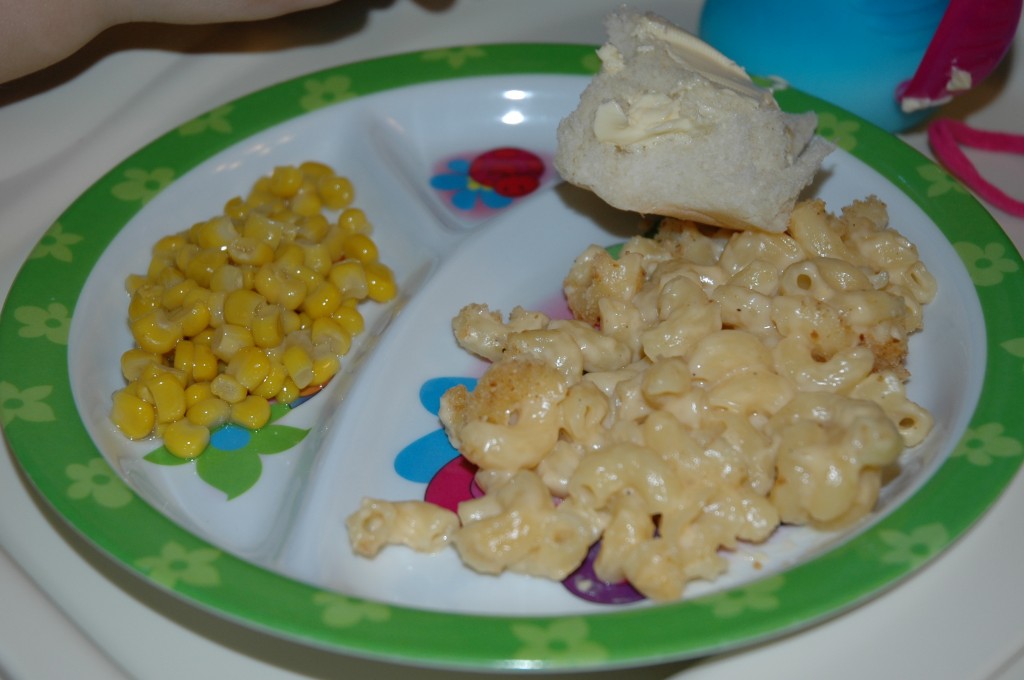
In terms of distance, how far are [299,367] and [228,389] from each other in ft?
0.31

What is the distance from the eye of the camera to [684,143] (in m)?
1.38

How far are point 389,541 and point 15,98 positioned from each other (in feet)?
3.84

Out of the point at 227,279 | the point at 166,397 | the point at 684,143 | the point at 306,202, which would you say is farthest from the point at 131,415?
the point at 684,143

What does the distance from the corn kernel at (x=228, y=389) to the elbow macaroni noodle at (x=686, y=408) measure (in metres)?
0.27

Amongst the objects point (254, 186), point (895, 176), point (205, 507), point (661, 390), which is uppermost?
point (895, 176)

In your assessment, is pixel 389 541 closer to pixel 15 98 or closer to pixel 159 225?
pixel 159 225

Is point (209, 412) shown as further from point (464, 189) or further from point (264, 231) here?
point (464, 189)

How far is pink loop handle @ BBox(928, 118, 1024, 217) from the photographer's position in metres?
1.69

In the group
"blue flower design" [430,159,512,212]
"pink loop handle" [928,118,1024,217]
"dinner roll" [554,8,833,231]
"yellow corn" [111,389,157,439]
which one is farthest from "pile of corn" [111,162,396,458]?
"pink loop handle" [928,118,1024,217]

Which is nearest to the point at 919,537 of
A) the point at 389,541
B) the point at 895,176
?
the point at 389,541

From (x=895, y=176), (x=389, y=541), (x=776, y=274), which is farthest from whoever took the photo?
(x=895, y=176)

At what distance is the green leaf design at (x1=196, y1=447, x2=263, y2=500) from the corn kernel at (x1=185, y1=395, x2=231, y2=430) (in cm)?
4

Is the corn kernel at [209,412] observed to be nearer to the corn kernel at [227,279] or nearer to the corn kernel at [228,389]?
the corn kernel at [228,389]

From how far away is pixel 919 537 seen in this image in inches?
42.4
